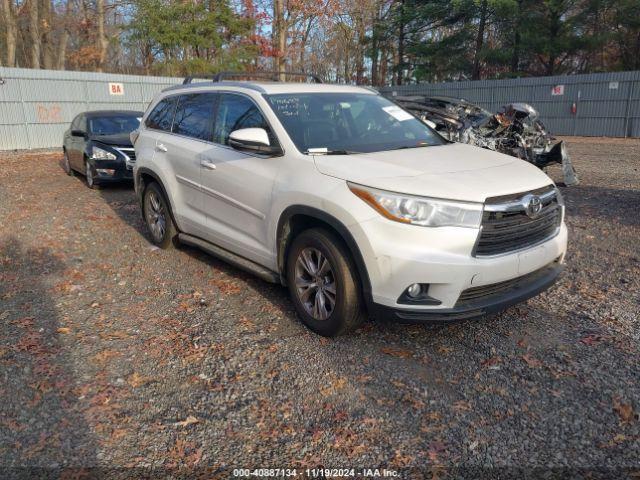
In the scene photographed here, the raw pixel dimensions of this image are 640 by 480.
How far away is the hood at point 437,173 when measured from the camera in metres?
3.27

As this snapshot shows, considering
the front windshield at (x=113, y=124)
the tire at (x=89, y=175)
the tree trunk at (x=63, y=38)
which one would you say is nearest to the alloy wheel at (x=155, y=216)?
the tire at (x=89, y=175)

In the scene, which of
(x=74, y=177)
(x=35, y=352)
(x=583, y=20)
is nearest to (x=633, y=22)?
(x=583, y=20)

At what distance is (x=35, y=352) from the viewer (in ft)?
12.2

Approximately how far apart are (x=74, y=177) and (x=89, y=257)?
695 centimetres

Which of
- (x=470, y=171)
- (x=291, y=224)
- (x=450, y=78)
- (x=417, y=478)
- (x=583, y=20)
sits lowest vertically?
(x=417, y=478)

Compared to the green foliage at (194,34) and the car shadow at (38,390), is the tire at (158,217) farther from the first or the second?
the green foliage at (194,34)

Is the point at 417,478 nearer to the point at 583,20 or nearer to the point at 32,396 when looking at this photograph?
the point at 32,396

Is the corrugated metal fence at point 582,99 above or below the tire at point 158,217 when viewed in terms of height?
above

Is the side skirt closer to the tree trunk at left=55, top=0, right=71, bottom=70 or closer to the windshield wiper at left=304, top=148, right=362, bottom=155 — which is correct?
the windshield wiper at left=304, top=148, right=362, bottom=155

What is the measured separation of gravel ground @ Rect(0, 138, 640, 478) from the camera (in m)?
2.66

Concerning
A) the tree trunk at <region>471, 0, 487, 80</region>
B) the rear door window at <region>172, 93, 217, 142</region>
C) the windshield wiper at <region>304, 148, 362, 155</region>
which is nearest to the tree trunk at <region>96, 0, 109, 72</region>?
the tree trunk at <region>471, 0, 487, 80</region>

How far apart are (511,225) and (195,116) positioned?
3.32m

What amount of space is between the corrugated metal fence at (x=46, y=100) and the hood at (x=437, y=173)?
1774cm

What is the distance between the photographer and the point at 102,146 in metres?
9.90
